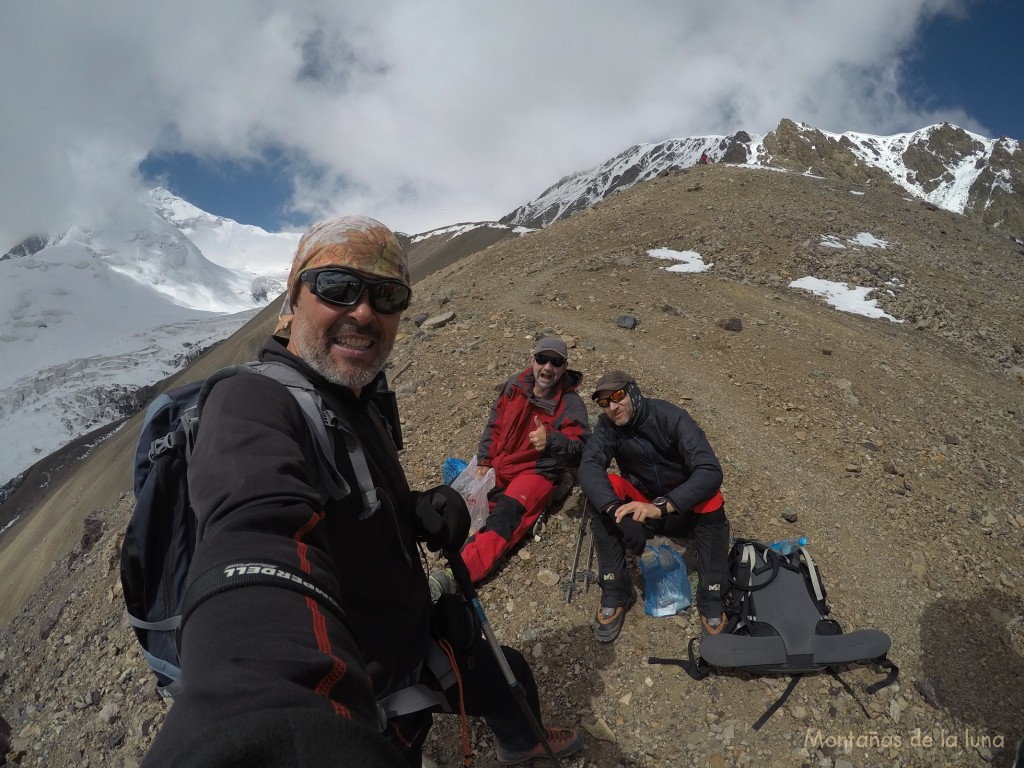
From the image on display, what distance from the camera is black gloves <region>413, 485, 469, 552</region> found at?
2.78 m

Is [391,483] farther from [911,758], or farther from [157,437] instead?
[911,758]

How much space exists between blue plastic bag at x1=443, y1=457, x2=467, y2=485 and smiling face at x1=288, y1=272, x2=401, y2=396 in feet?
15.4

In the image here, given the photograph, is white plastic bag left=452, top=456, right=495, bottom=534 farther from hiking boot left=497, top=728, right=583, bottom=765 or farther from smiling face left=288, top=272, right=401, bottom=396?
smiling face left=288, top=272, right=401, bottom=396

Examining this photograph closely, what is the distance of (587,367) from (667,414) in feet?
16.4

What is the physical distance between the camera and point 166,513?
1887mm

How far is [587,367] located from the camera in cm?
990

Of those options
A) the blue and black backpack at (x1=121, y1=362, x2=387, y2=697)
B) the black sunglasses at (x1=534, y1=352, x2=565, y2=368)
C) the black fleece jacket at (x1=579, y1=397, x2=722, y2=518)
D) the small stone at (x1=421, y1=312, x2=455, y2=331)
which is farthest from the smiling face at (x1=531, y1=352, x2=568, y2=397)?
the small stone at (x1=421, y1=312, x2=455, y2=331)

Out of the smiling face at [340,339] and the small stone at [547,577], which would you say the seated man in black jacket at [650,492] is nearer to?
the small stone at [547,577]

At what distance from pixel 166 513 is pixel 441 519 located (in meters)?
1.34

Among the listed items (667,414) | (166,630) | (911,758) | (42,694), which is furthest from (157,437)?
(42,694)

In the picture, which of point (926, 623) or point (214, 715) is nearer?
point (214, 715)

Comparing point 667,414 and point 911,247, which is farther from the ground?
point 911,247

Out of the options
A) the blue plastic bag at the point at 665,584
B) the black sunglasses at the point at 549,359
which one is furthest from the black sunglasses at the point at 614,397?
the blue plastic bag at the point at 665,584

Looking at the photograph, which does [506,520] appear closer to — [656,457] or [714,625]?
[656,457]
